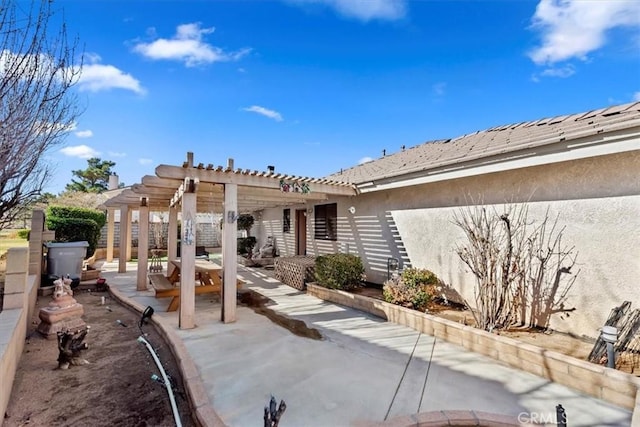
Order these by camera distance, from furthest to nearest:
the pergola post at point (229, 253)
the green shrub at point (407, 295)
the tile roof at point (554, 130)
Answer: the green shrub at point (407, 295)
the pergola post at point (229, 253)
the tile roof at point (554, 130)

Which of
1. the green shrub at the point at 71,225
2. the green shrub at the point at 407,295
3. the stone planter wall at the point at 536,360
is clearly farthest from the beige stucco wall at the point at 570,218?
the green shrub at the point at 71,225

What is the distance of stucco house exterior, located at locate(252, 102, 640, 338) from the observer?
4.68 meters

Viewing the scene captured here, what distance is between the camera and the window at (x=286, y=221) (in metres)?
15.0

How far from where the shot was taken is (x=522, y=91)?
1114 cm

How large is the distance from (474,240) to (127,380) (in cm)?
634

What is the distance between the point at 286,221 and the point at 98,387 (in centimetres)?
1162

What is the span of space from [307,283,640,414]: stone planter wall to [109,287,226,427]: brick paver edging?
13.6 feet

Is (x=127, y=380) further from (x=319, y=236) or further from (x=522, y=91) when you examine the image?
(x=522, y=91)

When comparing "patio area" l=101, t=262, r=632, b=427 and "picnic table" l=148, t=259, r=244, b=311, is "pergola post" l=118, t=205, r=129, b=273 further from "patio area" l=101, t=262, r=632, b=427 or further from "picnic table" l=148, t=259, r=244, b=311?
"patio area" l=101, t=262, r=632, b=427

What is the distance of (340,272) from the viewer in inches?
327

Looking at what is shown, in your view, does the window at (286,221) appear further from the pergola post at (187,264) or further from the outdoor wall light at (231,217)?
the pergola post at (187,264)

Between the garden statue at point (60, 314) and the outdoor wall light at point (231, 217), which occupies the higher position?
the outdoor wall light at point (231, 217)

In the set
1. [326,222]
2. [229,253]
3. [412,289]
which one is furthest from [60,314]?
[326,222]

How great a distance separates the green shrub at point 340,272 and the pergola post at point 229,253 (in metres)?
2.94
